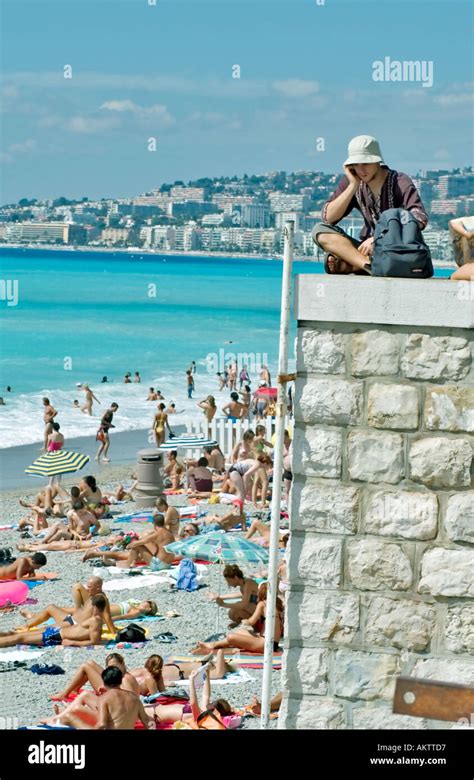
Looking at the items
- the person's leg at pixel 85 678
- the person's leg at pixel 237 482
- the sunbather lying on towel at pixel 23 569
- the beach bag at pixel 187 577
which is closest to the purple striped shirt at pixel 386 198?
the person's leg at pixel 85 678

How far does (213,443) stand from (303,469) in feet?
59.0

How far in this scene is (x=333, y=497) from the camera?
5297mm

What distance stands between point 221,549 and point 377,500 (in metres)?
9.16

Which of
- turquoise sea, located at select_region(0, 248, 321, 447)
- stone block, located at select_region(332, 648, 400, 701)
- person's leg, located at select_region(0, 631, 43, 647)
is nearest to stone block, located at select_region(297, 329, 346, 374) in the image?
stone block, located at select_region(332, 648, 400, 701)

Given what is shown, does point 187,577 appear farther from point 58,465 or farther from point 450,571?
point 450,571

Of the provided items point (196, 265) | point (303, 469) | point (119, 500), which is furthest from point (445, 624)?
point (196, 265)

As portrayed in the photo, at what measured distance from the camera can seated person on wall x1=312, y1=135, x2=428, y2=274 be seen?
5.57 metres

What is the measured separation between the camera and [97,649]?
12.5 metres

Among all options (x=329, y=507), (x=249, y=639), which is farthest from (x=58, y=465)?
(x=329, y=507)

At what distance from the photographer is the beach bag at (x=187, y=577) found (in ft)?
48.8

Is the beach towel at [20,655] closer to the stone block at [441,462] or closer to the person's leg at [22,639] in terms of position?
the person's leg at [22,639]

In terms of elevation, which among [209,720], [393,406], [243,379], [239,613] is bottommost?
[243,379]
